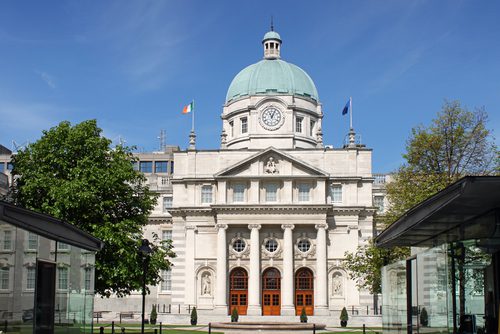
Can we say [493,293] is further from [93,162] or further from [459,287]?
[93,162]

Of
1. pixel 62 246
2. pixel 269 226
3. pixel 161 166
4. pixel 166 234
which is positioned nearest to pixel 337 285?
pixel 269 226

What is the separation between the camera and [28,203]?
39531 millimetres

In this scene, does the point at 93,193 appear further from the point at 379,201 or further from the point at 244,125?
the point at 379,201

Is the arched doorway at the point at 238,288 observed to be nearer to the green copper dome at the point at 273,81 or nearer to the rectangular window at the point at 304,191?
the rectangular window at the point at 304,191

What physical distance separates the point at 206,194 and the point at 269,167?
23.2ft

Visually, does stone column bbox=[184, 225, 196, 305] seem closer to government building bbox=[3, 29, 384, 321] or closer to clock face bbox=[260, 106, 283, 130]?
government building bbox=[3, 29, 384, 321]

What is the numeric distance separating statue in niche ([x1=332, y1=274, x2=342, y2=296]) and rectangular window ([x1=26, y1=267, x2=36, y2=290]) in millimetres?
51280

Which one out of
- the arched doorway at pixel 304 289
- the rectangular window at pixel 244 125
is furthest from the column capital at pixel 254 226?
the rectangular window at pixel 244 125

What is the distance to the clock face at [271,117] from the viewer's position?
75.5 meters

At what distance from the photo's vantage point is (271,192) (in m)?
68.6

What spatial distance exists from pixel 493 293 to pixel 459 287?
732 mm

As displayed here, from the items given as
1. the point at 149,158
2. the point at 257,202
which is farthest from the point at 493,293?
the point at 149,158

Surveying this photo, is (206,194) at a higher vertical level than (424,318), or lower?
higher

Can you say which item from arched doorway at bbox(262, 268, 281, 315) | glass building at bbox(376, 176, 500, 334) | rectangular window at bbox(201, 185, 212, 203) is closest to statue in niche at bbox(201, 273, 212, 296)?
arched doorway at bbox(262, 268, 281, 315)
